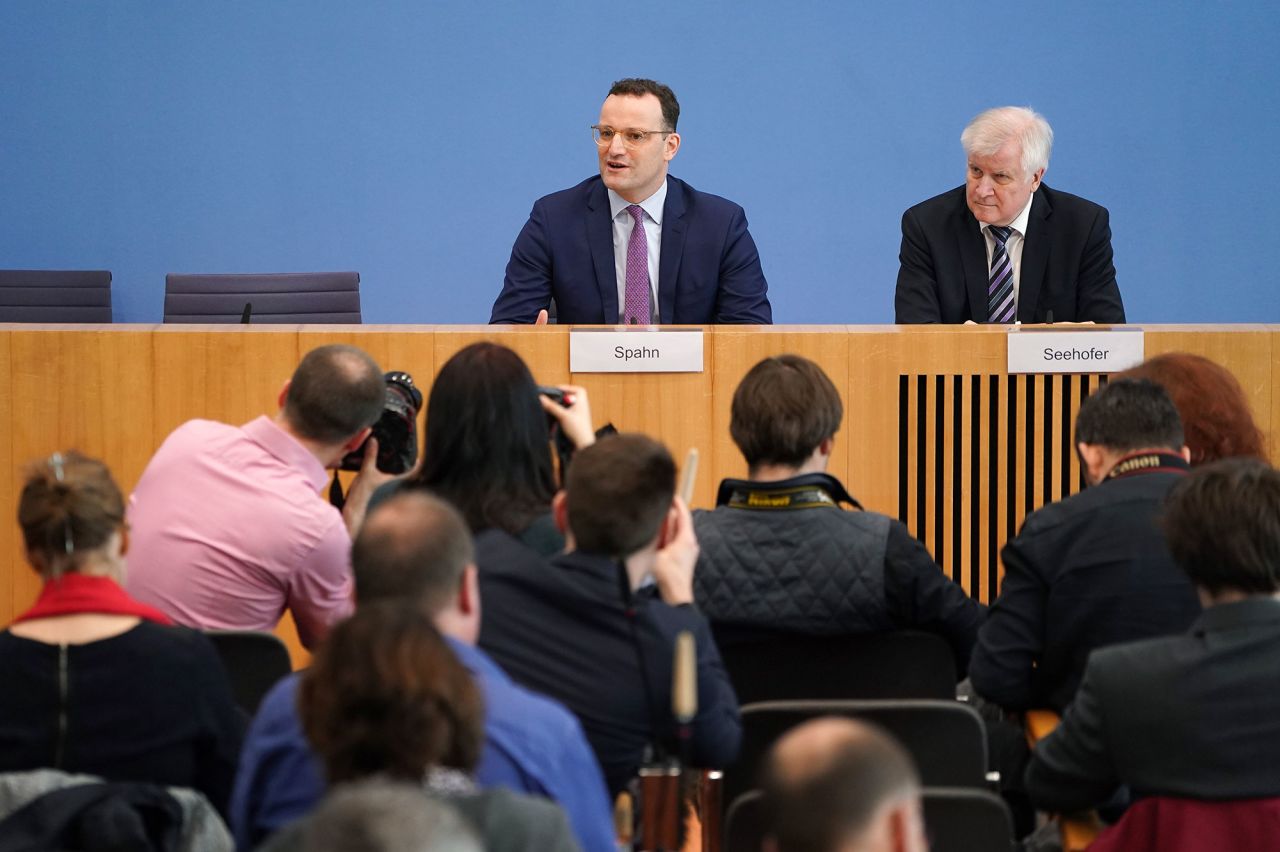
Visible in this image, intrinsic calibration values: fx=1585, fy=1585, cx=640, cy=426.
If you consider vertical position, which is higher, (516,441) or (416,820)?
(516,441)

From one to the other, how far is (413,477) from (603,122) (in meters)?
2.20

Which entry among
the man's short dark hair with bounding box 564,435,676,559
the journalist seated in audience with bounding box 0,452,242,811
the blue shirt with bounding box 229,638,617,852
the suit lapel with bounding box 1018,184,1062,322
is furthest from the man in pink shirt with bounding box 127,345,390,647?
the suit lapel with bounding box 1018,184,1062,322

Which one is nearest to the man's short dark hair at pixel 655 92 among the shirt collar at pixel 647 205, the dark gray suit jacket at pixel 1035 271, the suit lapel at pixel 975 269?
the shirt collar at pixel 647 205

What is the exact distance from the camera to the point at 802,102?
6633 millimetres

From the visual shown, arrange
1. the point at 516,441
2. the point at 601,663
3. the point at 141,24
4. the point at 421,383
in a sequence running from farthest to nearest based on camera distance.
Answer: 1. the point at 141,24
2. the point at 421,383
3. the point at 516,441
4. the point at 601,663

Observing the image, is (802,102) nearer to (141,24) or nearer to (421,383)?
(141,24)

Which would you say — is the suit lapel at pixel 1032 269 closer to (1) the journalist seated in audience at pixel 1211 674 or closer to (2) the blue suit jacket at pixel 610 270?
(2) the blue suit jacket at pixel 610 270

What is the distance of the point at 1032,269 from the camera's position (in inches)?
182

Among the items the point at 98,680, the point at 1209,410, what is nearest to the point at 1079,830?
the point at 1209,410

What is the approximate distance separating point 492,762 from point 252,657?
97 centimetres

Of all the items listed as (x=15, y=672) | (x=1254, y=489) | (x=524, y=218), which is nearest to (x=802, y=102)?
(x=524, y=218)

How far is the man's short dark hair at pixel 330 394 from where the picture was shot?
2.98 meters

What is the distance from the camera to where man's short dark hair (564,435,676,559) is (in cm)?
221

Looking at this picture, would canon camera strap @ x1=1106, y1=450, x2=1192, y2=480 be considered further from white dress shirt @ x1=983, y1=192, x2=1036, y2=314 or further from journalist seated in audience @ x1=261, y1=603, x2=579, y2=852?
white dress shirt @ x1=983, y1=192, x2=1036, y2=314
